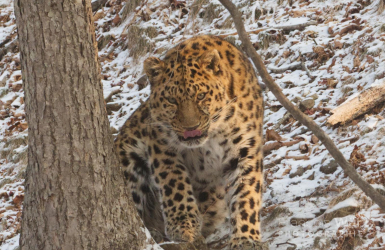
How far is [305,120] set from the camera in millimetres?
3508

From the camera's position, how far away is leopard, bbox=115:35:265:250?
203 inches

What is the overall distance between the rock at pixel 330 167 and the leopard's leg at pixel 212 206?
1218mm

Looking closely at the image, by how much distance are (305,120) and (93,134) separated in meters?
1.68

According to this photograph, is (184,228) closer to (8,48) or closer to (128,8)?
(128,8)

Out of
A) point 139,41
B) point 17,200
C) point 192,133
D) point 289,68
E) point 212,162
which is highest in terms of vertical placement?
point 139,41

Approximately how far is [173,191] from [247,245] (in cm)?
104

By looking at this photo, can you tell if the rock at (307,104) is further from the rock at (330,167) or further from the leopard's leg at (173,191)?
the leopard's leg at (173,191)

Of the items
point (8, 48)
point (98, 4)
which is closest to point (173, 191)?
point (98, 4)

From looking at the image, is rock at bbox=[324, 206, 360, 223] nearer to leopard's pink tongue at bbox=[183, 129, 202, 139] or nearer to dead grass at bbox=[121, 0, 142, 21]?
leopard's pink tongue at bbox=[183, 129, 202, 139]

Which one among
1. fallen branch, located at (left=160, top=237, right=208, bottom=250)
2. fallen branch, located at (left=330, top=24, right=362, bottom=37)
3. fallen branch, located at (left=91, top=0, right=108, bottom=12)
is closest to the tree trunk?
fallen branch, located at (left=160, top=237, right=208, bottom=250)

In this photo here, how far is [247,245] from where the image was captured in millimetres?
4898

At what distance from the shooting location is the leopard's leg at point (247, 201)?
5.02 metres

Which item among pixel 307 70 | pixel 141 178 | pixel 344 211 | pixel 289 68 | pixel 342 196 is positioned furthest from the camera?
pixel 289 68

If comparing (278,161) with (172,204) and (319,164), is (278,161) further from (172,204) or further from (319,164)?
(172,204)
